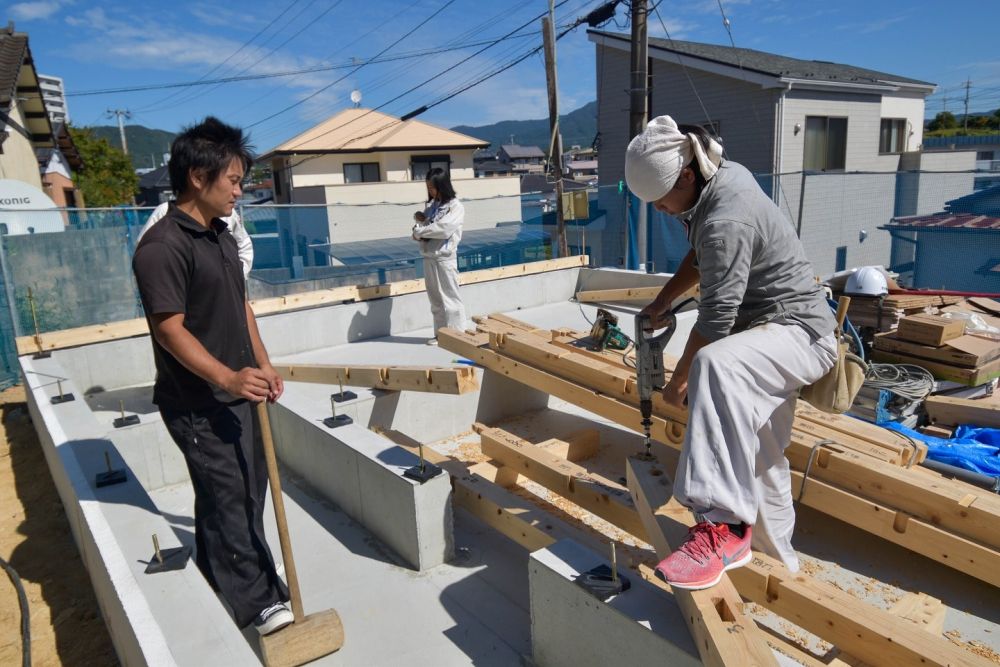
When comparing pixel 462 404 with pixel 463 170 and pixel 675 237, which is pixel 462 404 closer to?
pixel 675 237

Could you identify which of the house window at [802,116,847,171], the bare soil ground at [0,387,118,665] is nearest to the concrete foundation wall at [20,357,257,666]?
the bare soil ground at [0,387,118,665]

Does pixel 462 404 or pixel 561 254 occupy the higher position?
pixel 561 254

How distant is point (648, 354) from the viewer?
9.97ft

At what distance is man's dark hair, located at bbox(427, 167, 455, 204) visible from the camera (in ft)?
20.4

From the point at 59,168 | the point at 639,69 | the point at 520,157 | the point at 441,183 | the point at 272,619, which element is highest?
the point at 520,157

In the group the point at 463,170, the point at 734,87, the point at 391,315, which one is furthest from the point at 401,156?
the point at 391,315

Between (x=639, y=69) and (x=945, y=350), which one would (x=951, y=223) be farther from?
(x=945, y=350)

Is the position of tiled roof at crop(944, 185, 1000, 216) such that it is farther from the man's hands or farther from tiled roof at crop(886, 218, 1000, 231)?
the man's hands

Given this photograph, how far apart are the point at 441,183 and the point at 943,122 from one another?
2341 inches

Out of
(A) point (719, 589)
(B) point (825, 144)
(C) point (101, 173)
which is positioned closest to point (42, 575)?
(A) point (719, 589)

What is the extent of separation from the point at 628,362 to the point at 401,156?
22.3 metres

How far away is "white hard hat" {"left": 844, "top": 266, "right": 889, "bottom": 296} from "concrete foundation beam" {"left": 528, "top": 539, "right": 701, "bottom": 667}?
207 inches

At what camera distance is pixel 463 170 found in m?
26.5

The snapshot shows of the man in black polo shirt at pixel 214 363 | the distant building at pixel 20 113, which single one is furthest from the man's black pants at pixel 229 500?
Result: the distant building at pixel 20 113
